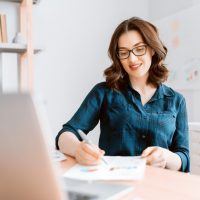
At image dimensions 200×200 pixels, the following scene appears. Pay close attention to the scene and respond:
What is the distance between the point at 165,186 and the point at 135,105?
64 cm

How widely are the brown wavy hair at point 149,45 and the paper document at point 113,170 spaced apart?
1.74ft

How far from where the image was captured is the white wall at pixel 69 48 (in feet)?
9.42

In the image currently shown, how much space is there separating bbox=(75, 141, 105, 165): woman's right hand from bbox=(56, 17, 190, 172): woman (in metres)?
0.23

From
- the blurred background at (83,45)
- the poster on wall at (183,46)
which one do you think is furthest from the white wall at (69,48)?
the poster on wall at (183,46)

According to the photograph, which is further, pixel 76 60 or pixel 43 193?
pixel 76 60

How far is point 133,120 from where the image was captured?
142 cm

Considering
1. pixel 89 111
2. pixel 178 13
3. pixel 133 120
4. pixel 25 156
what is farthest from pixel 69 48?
pixel 25 156

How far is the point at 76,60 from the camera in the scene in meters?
3.00

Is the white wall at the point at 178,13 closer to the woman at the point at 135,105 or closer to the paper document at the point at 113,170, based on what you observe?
the woman at the point at 135,105

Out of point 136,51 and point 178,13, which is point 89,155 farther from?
point 178,13

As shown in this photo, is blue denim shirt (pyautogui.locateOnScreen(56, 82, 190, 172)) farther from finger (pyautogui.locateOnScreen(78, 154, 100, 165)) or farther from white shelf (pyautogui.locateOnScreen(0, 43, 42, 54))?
white shelf (pyautogui.locateOnScreen(0, 43, 42, 54))

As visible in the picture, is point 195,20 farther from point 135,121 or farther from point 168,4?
point 135,121

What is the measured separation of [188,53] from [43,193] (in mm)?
2430

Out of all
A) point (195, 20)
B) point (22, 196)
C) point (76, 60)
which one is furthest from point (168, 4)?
point (22, 196)
